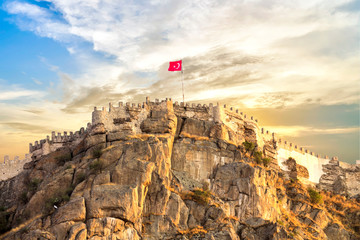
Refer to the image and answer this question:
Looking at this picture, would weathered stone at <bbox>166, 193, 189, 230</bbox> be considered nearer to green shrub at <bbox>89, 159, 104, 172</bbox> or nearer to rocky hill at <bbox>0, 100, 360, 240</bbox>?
rocky hill at <bbox>0, 100, 360, 240</bbox>

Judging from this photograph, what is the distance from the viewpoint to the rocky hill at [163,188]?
4753cm

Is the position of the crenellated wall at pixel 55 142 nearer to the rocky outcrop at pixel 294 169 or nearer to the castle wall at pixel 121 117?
the castle wall at pixel 121 117

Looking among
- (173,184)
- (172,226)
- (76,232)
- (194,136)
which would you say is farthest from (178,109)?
(76,232)

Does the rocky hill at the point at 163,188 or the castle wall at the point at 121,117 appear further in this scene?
the castle wall at the point at 121,117

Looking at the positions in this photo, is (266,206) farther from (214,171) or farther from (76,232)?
(76,232)

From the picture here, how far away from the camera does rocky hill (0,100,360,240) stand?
156ft

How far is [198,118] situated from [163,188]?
683 inches

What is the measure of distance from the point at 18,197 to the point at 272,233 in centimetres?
3240

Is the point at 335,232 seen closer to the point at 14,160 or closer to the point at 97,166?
the point at 97,166

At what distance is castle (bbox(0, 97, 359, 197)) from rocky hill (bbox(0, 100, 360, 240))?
18 cm

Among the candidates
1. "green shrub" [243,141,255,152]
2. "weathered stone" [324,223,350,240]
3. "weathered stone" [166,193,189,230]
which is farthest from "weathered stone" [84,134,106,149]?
"weathered stone" [324,223,350,240]

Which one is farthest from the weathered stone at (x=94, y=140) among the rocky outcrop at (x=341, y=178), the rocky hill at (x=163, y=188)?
the rocky outcrop at (x=341, y=178)

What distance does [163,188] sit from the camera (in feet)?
168

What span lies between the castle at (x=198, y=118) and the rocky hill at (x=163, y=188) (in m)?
0.18
